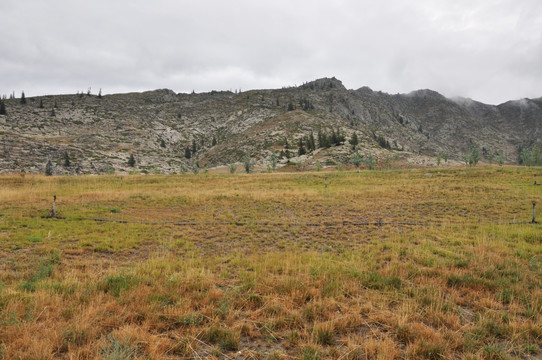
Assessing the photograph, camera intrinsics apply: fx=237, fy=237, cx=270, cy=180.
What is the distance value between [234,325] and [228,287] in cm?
185

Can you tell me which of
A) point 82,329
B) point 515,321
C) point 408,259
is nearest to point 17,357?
point 82,329

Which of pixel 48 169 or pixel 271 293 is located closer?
pixel 271 293

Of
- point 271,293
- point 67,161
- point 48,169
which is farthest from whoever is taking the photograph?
point 67,161

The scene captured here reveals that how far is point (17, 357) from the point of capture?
365cm

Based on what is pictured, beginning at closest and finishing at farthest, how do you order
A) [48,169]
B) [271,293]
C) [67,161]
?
[271,293]
[48,169]
[67,161]

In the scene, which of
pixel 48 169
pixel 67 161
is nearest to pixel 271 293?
pixel 48 169

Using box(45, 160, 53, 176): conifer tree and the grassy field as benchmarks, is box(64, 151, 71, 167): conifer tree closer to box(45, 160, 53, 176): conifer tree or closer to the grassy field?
box(45, 160, 53, 176): conifer tree

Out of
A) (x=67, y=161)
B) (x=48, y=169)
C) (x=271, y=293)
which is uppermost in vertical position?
(x=67, y=161)

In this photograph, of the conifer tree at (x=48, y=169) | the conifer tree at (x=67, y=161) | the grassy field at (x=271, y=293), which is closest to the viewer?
the grassy field at (x=271, y=293)

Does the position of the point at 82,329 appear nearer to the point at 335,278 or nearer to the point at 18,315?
the point at 18,315

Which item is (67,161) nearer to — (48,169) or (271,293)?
(48,169)

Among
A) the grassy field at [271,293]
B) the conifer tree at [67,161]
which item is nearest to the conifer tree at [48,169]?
the conifer tree at [67,161]

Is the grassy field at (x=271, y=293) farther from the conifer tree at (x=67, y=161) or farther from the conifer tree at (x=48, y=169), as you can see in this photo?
the conifer tree at (x=67, y=161)

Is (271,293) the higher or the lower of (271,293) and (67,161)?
the lower
